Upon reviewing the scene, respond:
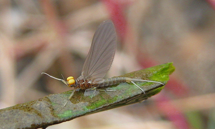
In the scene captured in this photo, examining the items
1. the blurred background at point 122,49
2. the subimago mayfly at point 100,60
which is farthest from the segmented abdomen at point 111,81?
the blurred background at point 122,49

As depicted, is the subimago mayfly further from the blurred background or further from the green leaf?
the blurred background

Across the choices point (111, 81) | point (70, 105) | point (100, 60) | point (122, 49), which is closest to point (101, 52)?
point (100, 60)

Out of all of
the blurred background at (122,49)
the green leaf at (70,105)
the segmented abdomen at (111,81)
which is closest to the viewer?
the green leaf at (70,105)

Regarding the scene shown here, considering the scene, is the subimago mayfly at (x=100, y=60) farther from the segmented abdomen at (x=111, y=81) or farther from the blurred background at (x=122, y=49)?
the blurred background at (x=122, y=49)

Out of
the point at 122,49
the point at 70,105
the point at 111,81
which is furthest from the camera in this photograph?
the point at 122,49

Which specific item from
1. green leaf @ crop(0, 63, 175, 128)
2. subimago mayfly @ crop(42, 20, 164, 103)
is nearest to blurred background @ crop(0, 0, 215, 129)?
subimago mayfly @ crop(42, 20, 164, 103)

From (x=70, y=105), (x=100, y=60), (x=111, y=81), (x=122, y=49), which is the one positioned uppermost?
(x=122, y=49)

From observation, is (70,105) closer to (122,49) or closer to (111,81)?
(111,81)
